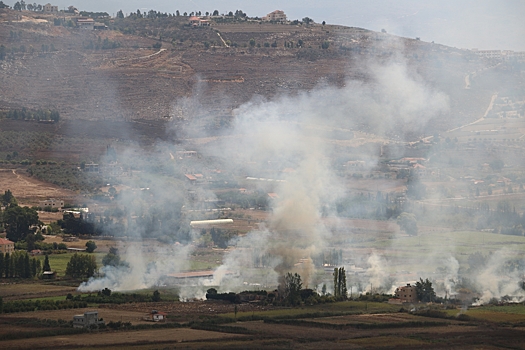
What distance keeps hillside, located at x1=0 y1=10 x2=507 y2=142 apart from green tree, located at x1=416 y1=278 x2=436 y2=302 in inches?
1868

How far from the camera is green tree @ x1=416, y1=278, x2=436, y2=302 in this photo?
62.5 metres

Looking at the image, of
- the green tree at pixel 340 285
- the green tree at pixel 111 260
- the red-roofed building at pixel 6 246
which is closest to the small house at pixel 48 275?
the green tree at pixel 111 260

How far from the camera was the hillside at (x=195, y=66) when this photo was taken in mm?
118688

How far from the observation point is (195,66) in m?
129

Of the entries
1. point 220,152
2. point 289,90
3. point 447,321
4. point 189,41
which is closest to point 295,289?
point 447,321

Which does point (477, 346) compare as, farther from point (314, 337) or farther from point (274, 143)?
point (274, 143)

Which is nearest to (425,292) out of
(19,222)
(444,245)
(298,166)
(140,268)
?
(444,245)

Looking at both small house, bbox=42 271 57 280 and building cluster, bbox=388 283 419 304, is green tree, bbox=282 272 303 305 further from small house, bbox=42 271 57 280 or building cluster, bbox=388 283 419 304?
small house, bbox=42 271 57 280

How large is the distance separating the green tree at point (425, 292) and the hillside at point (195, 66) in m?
47.4

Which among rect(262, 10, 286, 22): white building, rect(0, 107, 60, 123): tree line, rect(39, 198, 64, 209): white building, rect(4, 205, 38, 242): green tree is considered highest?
rect(262, 10, 286, 22): white building

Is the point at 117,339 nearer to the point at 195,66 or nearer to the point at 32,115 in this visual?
the point at 32,115

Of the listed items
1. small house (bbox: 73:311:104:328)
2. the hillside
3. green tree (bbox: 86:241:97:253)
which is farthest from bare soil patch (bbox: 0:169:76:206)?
small house (bbox: 73:311:104:328)

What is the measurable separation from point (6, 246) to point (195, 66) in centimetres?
5803

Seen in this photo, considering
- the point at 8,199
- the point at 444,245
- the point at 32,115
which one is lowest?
the point at 444,245
